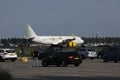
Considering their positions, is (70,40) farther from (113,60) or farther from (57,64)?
(57,64)

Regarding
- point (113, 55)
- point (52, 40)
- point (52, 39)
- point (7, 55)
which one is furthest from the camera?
point (52, 40)

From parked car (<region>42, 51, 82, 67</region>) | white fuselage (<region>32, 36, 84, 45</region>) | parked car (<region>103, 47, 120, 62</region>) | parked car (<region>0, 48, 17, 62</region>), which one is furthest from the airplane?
parked car (<region>42, 51, 82, 67</region>)

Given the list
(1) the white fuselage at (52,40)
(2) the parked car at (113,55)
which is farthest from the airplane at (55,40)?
(2) the parked car at (113,55)

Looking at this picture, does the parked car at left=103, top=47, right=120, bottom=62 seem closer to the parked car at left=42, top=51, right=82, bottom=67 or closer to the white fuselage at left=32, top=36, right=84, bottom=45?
the parked car at left=42, top=51, right=82, bottom=67

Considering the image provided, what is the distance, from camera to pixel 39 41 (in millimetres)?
129625

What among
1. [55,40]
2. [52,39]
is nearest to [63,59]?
[52,39]

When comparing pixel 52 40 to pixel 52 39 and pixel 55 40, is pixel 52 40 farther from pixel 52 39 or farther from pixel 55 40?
pixel 55 40

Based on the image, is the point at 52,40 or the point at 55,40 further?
the point at 55,40

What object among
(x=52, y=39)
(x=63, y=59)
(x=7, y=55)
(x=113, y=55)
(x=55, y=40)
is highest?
(x=52, y=39)

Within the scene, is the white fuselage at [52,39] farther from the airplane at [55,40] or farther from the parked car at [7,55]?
the parked car at [7,55]

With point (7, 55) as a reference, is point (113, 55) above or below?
below

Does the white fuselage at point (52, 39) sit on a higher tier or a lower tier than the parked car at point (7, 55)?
higher

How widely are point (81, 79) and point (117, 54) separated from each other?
86.6ft

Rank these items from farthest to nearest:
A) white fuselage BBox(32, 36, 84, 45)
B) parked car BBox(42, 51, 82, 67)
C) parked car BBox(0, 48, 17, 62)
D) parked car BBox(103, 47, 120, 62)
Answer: white fuselage BBox(32, 36, 84, 45), parked car BBox(0, 48, 17, 62), parked car BBox(103, 47, 120, 62), parked car BBox(42, 51, 82, 67)
